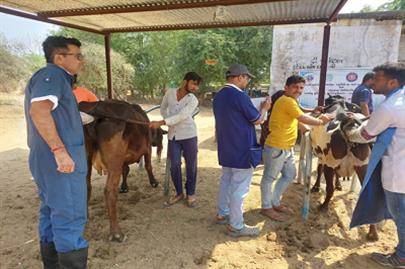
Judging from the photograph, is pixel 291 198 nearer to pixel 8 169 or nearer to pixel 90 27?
pixel 90 27

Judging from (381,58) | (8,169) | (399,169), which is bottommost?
(8,169)

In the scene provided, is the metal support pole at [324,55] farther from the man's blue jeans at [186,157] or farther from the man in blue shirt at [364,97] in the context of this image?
the man's blue jeans at [186,157]

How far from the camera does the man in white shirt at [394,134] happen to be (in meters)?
2.74

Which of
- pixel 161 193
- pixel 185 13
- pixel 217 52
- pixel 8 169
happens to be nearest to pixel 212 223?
pixel 161 193

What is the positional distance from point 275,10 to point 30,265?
14.7 feet

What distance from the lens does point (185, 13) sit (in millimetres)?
4906

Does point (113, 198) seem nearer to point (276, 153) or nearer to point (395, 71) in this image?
point (276, 153)

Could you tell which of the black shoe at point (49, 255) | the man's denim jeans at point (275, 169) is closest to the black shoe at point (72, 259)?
the black shoe at point (49, 255)

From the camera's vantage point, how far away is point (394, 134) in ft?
9.24

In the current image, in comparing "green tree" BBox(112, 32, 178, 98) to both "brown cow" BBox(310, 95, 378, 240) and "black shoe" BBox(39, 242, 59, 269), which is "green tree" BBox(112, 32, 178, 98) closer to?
"brown cow" BBox(310, 95, 378, 240)

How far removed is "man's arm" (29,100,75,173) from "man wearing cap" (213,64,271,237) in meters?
1.76

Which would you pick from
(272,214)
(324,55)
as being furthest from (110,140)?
(324,55)

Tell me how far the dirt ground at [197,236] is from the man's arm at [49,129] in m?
1.41

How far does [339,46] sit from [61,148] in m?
9.78
